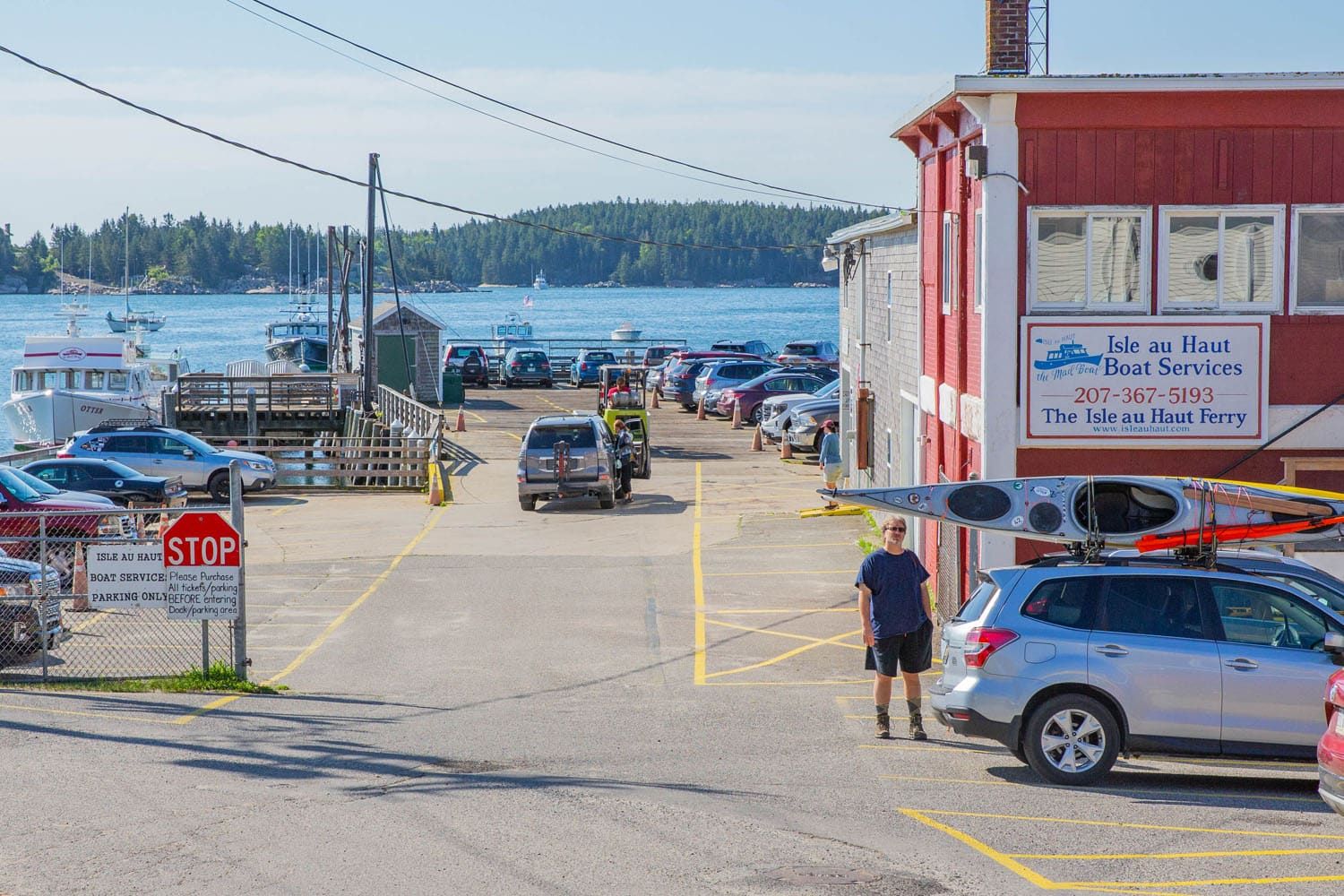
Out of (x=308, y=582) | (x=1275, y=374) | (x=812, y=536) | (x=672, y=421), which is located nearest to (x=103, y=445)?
(x=308, y=582)

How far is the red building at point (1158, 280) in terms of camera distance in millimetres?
15484

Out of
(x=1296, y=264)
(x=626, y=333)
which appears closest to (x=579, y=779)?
(x=1296, y=264)

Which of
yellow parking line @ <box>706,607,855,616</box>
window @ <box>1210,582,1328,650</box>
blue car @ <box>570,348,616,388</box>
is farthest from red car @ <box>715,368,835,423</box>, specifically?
window @ <box>1210,582,1328,650</box>

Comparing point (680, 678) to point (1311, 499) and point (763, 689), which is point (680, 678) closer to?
point (763, 689)

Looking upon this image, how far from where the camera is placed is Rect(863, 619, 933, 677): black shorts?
41.4 ft

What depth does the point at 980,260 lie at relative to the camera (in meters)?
16.4

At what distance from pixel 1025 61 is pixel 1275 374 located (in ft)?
16.8

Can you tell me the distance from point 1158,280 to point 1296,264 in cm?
141

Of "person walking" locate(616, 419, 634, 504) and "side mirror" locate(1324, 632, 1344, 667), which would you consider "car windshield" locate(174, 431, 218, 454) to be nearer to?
"person walking" locate(616, 419, 634, 504)

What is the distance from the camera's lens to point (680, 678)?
51.0 ft

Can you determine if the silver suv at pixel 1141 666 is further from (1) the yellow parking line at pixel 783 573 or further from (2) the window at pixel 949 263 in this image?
(1) the yellow parking line at pixel 783 573

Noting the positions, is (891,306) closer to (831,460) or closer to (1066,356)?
(831,460)

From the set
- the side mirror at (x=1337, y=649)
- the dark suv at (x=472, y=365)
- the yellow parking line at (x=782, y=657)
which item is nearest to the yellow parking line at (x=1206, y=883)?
the side mirror at (x=1337, y=649)

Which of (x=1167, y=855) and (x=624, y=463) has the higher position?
(x=624, y=463)
